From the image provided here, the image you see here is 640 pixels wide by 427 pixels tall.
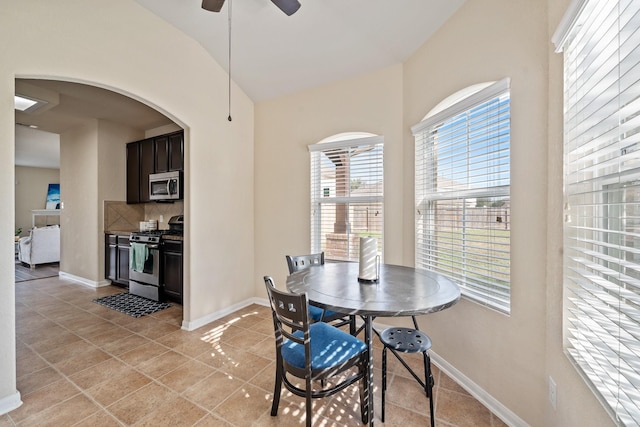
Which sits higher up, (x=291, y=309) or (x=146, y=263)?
(x=291, y=309)

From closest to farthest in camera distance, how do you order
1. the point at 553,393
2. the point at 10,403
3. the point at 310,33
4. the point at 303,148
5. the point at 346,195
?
the point at 553,393, the point at 10,403, the point at 310,33, the point at 346,195, the point at 303,148

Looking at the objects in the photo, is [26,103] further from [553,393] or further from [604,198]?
[553,393]

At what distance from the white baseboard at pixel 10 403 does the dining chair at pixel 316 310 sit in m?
2.07

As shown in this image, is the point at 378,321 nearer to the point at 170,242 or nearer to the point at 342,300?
the point at 342,300

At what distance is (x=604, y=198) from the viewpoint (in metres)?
1.10

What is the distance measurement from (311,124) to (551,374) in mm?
3152

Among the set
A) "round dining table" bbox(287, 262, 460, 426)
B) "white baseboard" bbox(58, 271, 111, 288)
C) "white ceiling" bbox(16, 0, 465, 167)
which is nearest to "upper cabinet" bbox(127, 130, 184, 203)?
"white ceiling" bbox(16, 0, 465, 167)

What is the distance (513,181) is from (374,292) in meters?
1.13

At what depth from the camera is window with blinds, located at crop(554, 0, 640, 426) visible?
865mm

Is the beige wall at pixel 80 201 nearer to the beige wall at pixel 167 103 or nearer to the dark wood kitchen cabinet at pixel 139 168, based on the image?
the dark wood kitchen cabinet at pixel 139 168

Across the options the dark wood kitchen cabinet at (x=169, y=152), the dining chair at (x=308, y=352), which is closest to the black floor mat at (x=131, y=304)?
the dark wood kitchen cabinet at (x=169, y=152)

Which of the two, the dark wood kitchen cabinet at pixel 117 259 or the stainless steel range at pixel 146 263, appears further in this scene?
the dark wood kitchen cabinet at pixel 117 259

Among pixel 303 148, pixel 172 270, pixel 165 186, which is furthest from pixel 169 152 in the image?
pixel 303 148

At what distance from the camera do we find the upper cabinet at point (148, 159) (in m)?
4.09
